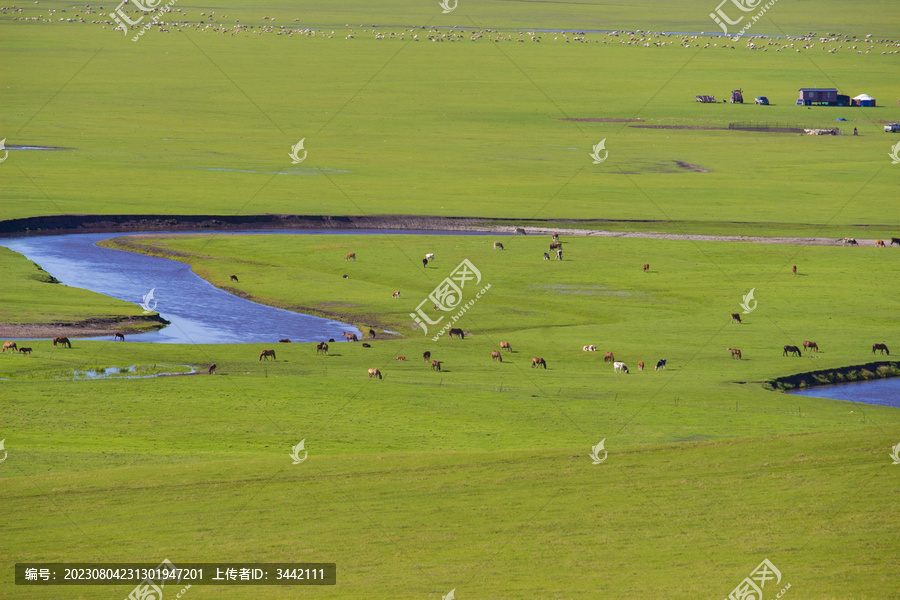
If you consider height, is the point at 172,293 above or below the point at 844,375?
above

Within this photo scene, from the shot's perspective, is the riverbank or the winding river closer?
the riverbank

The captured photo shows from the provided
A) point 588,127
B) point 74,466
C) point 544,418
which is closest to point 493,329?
point 544,418

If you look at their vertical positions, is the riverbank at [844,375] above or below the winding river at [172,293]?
below

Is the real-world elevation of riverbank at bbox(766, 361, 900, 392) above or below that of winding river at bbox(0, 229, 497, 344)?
below

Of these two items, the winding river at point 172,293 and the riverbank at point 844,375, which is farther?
the winding river at point 172,293

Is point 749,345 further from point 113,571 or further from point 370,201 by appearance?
point 370,201
